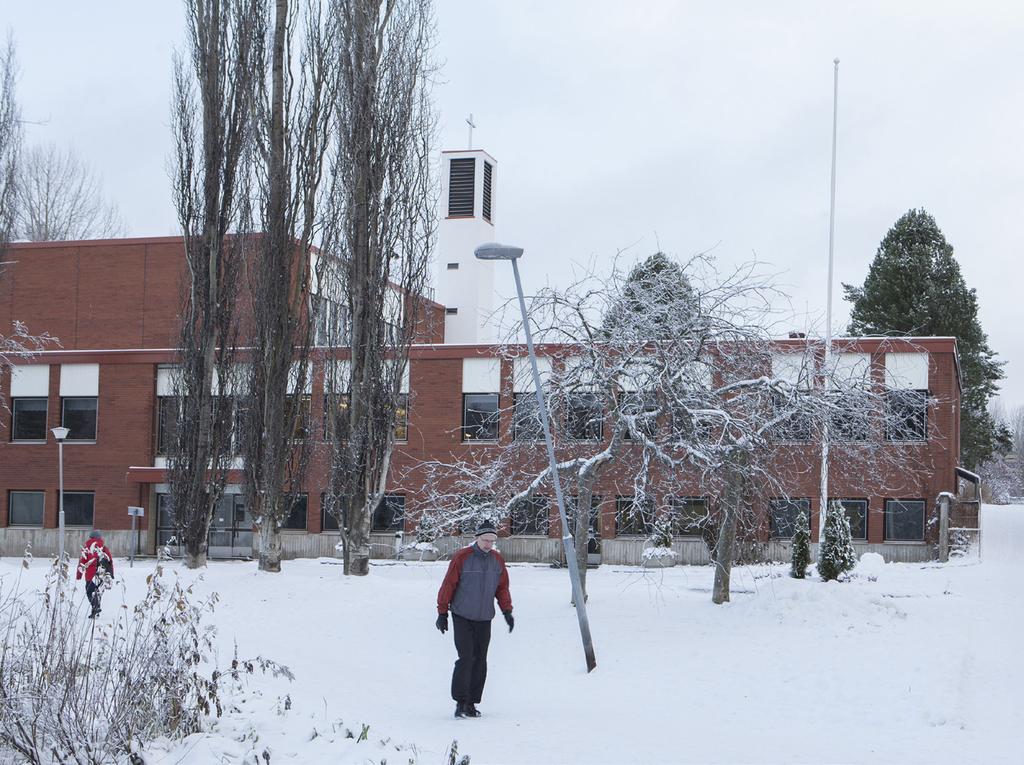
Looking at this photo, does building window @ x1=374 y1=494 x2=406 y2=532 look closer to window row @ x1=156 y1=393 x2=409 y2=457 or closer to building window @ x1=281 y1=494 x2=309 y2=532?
building window @ x1=281 y1=494 x2=309 y2=532

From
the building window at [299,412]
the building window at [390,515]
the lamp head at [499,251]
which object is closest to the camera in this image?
the lamp head at [499,251]

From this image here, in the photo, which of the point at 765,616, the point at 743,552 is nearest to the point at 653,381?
the point at 765,616

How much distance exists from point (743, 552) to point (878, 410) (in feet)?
28.7

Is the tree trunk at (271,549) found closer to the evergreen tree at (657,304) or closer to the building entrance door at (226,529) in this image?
the building entrance door at (226,529)

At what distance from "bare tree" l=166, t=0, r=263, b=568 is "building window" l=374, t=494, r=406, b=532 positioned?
8108 millimetres

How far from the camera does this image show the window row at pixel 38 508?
42156 mm

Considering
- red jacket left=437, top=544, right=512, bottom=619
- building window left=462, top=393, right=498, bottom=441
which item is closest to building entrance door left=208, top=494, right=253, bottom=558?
building window left=462, top=393, right=498, bottom=441

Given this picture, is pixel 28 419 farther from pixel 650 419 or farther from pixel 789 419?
pixel 789 419

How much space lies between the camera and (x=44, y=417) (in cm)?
4291

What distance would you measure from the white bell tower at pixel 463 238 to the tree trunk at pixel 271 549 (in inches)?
863

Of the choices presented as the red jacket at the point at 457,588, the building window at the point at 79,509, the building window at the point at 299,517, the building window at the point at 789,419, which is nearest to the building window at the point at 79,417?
the building window at the point at 79,509

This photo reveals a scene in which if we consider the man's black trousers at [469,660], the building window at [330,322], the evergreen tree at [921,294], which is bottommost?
the man's black trousers at [469,660]

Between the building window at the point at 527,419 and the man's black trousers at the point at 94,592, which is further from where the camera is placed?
the building window at the point at 527,419

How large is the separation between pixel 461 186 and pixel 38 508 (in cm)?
2185
